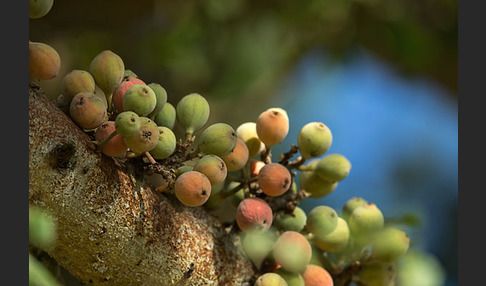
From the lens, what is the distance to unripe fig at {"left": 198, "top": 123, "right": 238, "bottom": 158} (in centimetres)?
51

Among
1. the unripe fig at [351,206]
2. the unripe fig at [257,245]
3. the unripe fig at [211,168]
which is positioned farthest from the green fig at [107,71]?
the unripe fig at [351,206]

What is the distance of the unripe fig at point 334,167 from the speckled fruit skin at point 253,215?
90 mm

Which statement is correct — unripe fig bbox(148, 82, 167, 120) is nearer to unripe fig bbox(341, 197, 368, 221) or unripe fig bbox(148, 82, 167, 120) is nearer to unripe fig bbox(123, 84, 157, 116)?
unripe fig bbox(123, 84, 157, 116)

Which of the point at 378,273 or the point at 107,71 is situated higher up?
the point at 107,71

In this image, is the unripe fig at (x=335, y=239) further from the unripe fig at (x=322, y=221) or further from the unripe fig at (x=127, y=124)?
the unripe fig at (x=127, y=124)

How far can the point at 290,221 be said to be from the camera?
606 millimetres

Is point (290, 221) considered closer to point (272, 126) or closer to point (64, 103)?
point (272, 126)

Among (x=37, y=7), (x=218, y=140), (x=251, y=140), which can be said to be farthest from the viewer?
(x=251, y=140)

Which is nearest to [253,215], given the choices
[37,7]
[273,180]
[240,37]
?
[273,180]

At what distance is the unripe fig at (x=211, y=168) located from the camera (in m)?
0.49

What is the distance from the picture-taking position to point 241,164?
1.80 ft

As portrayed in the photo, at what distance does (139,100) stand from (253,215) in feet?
0.54

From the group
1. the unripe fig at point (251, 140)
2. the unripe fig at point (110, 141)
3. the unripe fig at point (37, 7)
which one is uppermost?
the unripe fig at point (37, 7)

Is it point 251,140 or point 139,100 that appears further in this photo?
point 251,140
